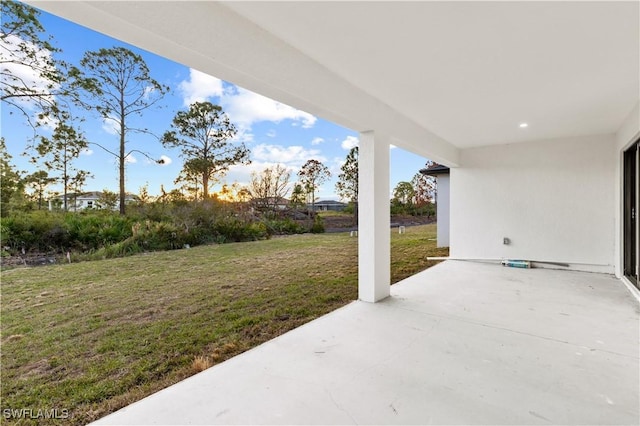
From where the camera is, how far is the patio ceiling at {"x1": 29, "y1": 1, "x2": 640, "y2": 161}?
183 centimetres

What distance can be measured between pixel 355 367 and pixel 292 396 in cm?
57

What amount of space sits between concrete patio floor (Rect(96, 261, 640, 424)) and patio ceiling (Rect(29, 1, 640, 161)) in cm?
226

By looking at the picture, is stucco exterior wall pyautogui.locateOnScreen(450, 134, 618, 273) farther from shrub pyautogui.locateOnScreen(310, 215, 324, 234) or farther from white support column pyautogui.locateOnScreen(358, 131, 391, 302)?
white support column pyautogui.locateOnScreen(358, 131, 391, 302)

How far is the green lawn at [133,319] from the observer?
206 centimetres

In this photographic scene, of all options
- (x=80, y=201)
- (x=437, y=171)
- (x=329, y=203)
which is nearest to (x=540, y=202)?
(x=437, y=171)

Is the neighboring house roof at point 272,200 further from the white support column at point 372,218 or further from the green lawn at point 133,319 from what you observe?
the white support column at point 372,218

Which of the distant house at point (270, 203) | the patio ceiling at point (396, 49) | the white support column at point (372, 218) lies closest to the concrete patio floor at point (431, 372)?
the white support column at point (372, 218)

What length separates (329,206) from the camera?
7043mm

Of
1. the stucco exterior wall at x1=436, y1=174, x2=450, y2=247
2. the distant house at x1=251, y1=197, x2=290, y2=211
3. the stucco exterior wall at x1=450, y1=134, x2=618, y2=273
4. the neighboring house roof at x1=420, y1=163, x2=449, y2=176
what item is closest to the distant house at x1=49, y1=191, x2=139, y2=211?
the distant house at x1=251, y1=197, x2=290, y2=211

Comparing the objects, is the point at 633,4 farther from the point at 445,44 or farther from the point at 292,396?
the point at 292,396

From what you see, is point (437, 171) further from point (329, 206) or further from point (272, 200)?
point (272, 200)

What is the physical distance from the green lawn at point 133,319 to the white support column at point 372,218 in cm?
44

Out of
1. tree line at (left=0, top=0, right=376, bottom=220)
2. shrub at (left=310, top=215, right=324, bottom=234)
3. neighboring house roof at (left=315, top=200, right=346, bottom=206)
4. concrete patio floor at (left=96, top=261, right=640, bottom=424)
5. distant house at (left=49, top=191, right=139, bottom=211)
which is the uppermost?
tree line at (left=0, top=0, right=376, bottom=220)

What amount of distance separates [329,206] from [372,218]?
11.2 ft
